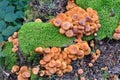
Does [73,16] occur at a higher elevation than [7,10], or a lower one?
higher

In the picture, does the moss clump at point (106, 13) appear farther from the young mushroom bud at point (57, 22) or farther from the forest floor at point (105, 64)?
the young mushroom bud at point (57, 22)

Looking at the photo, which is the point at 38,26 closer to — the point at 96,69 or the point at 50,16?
the point at 50,16

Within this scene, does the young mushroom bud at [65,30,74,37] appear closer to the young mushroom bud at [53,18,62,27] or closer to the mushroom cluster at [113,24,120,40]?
the young mushroom bud at [53,18,62,27]

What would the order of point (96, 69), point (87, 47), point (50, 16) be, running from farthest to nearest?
point (50, 16), point (96, 69), point (87, 47)

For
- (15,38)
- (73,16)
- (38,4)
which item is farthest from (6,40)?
(73,16)

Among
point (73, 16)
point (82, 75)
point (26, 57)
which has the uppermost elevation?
point (73, 16)

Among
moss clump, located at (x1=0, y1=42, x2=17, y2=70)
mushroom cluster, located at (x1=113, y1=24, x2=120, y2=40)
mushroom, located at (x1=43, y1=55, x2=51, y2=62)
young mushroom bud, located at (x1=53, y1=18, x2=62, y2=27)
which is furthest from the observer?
moss clump, located at (x1=0, y1=42, x2=17, y2=70)

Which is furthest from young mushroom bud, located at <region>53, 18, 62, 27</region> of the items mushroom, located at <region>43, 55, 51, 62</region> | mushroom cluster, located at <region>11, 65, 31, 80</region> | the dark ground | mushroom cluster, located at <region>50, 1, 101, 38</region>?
mushroom cluster, located at <region>11, 65, 31, 80</region>

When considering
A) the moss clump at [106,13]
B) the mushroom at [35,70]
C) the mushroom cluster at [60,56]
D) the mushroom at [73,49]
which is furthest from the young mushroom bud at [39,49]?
the moss clump at [106,13]
